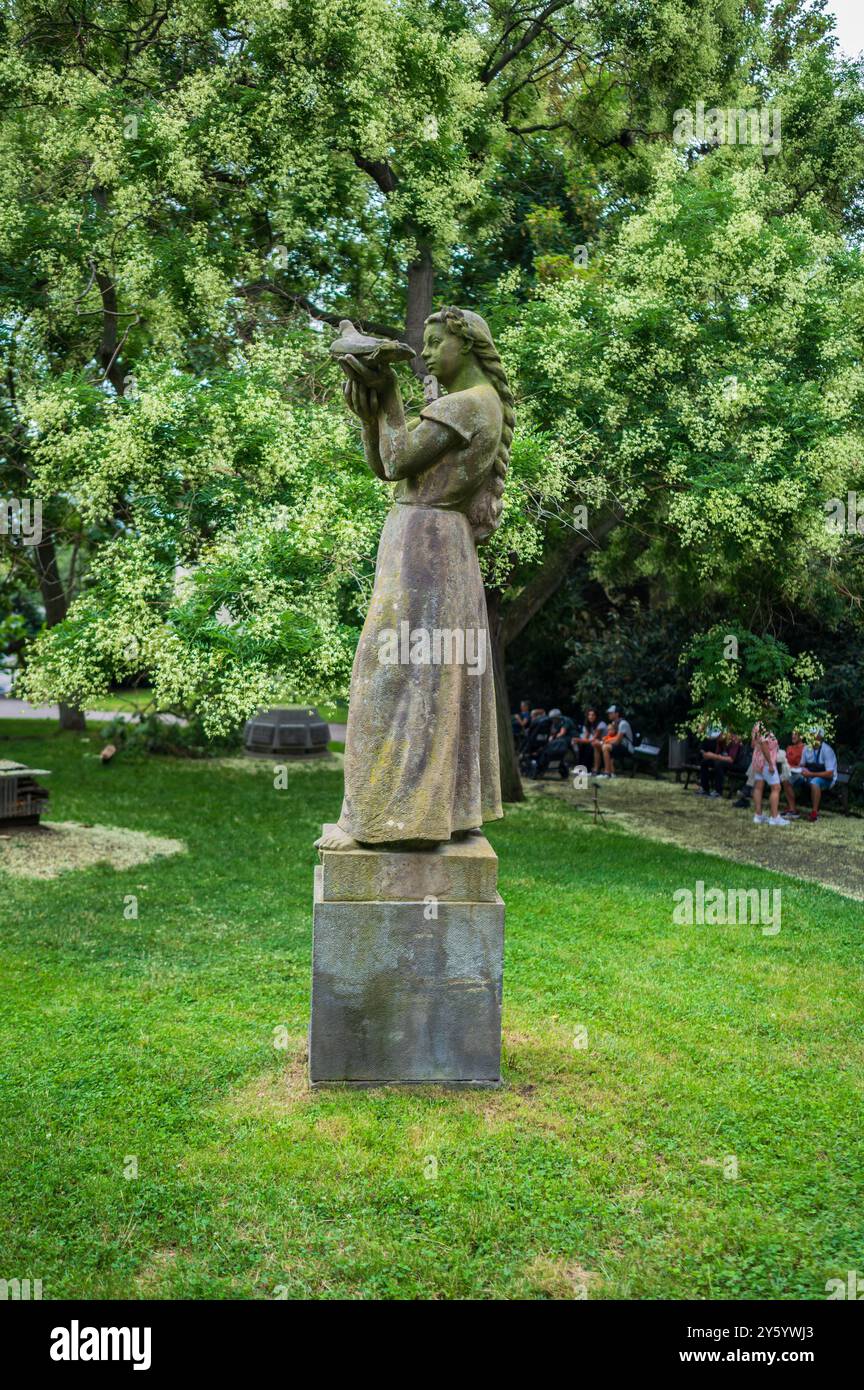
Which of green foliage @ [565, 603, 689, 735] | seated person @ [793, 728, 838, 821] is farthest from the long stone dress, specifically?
green foliage @ [565, 603, 689, 735]

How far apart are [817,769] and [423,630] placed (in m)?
14.3

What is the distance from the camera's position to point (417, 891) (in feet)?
20.5

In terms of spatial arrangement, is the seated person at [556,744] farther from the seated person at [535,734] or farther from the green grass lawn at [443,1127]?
the green grass lawn at [443,1127]

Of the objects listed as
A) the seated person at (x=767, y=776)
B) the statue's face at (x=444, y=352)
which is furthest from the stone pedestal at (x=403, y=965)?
the seated person at (x=767, y=776)

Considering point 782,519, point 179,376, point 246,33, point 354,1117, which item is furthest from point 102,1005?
point 246,33

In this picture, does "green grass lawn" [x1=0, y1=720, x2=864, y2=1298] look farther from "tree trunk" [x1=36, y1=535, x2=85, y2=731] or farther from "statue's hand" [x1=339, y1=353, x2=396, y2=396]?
"tree trunk" [x1=36, y1=535, x2=85, y2=731]

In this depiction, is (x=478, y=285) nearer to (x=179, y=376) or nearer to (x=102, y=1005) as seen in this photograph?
(x=179, y=376)

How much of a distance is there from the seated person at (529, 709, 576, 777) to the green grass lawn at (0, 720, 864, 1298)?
1168 centimetres

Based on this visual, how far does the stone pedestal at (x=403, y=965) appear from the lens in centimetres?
620

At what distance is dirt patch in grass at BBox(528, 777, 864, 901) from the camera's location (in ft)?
47.5

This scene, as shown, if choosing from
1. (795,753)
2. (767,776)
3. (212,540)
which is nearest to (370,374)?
(212,540)

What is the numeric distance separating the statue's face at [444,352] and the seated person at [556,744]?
16.2 metres

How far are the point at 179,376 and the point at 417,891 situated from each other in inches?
313

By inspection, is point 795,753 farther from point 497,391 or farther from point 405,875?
point 405,875
